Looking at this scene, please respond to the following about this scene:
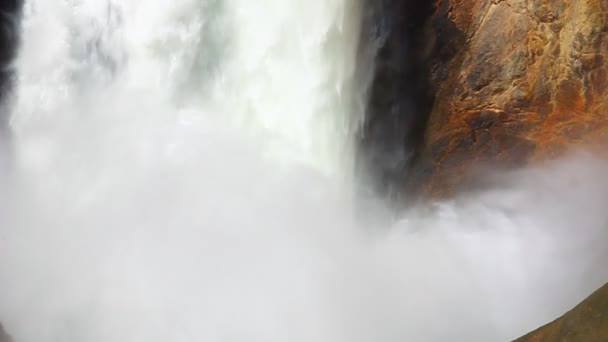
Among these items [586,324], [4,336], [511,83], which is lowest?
[586,324]

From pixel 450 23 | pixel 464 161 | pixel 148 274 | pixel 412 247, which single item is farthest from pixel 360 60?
pixel 148 274

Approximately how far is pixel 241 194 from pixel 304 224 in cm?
166

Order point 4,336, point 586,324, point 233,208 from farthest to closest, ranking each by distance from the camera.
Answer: point 233,208, point 4,336, point 586,324

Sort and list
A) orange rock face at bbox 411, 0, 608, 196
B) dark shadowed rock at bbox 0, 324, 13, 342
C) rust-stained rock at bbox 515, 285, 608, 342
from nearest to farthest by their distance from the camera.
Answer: rust-stained rock at bbox 515, 285, 608, 342
dark shadowed rock at bbox 0, 324, 13, 342
orange rock face at bbox 411, 0, 608, 196

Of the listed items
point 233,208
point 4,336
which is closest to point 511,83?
point 233,208

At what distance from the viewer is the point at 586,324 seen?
5703mm

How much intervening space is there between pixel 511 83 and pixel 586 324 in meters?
6.03

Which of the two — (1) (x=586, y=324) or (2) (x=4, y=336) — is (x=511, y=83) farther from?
(2) (x=4, y=336)

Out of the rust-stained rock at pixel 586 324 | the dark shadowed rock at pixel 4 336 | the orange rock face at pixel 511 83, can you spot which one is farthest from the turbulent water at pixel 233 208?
the rust-stained rock at pixel 586 324

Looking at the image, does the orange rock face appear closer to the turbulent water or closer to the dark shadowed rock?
the turbulent water

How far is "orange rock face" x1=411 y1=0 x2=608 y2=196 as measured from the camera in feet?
32.4

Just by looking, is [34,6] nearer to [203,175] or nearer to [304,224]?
[203,175]

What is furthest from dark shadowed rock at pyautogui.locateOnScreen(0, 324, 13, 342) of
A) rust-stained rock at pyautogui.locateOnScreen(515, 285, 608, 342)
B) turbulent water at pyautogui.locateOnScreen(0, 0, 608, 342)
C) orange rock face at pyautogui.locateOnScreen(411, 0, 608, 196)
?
rust-stained rock at pyautogui.locateOnScreen(515, 285, 608, 342)

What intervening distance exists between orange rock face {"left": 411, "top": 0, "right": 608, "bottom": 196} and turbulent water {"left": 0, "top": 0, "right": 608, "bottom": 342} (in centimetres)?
60
